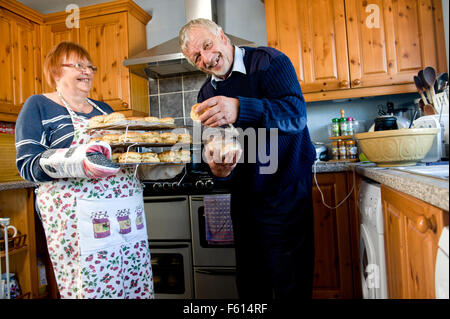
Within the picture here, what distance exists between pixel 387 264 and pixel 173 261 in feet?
4.22

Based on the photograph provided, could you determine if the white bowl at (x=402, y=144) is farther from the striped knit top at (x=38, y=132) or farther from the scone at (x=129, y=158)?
the striped knit top at (x=38, y=132)

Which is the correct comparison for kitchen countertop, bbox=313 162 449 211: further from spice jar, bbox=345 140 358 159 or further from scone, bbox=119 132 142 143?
spice jar, bbox=345 140 358 159

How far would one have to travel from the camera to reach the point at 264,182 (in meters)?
1.18

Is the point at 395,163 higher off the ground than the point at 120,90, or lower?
lower

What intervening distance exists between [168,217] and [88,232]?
0.87m

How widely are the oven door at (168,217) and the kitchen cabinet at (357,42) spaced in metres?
1.09

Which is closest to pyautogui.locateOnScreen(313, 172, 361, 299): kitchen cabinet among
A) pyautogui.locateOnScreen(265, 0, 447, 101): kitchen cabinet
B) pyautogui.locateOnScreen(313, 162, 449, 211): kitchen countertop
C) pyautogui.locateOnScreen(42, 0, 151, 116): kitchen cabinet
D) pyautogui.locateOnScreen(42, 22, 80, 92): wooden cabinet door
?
pyautogui.locateOnScreen(265, 0, 447, 101): kitchen cabinet

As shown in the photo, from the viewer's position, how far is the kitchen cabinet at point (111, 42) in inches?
100

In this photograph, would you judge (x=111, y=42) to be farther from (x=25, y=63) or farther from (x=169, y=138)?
(x=169, y=138)

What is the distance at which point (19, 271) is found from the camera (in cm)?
196

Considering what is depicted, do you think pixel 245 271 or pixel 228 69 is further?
pixel 245 271

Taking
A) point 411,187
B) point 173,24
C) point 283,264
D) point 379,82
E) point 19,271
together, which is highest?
point 173,24
